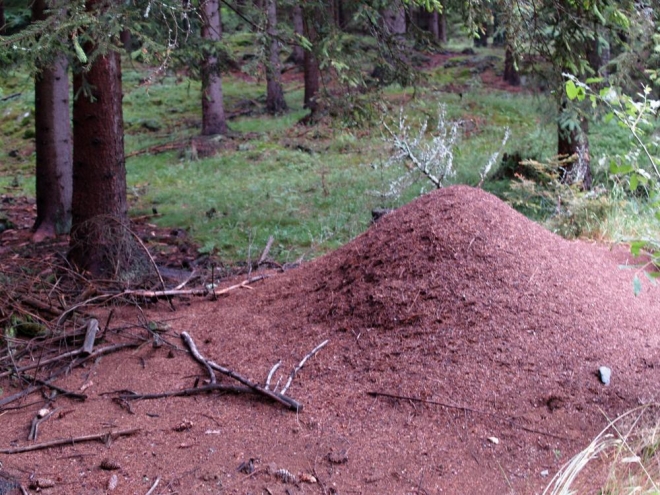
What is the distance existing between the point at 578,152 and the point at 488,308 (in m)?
4.96

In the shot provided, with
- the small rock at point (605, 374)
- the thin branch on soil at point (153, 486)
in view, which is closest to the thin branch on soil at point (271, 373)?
the thin branch on soil at point (153, 486)

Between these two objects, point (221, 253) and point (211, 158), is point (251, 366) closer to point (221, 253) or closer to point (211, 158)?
point (221, 253)

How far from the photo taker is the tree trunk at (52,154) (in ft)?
31.4

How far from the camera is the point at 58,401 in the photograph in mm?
4156

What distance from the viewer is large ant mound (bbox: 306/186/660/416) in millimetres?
3742

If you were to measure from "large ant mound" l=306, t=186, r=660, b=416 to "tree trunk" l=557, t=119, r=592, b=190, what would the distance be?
10.8 feet

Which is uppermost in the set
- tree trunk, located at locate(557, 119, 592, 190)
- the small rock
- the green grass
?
tree trunk, located at locate(557, 119, 592, 190)

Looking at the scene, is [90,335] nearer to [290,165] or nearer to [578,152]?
[578,152]

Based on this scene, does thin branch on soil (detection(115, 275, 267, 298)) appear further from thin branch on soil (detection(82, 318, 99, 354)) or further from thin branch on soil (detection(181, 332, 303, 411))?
thin branch on soil (detection(181, 332, 303, 411))

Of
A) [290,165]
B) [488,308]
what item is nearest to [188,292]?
[488,308]

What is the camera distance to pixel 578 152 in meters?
8.35

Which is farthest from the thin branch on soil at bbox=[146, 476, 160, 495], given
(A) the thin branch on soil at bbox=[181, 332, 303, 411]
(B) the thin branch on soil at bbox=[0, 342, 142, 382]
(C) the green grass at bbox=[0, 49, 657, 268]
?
(C) the green grass at bbox=[0, 49, 657, 268]

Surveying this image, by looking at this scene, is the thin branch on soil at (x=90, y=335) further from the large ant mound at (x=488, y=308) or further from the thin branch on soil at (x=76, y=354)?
the large ant mound at (x=488, y=308)

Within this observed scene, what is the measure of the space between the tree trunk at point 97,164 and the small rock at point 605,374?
172 inches
